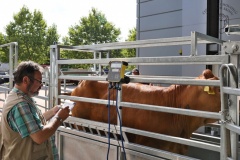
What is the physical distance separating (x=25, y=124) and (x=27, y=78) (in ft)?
1.56

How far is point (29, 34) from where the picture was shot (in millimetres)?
29688

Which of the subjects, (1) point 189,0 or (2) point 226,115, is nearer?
(2) point 226,115

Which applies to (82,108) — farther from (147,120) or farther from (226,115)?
(226,115)

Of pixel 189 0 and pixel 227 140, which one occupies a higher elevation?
pixel 189 0

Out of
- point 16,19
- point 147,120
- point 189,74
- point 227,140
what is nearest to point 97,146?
point 147,120

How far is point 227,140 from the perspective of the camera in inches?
89.4

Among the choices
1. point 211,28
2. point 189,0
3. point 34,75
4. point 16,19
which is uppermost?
point 16,19

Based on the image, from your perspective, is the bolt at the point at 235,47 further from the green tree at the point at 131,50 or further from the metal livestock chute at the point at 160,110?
the green tree at the point at 131,50

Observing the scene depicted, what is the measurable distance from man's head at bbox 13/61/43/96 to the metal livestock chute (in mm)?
691

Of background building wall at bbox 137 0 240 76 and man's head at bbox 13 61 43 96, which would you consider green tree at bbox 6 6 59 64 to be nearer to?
background building wall at bbox 137 0 240 76

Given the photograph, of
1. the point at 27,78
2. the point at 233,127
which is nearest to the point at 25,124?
the point at 27,78

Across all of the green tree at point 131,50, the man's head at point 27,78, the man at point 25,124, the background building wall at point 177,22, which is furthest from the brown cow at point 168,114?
the green tree at point 131,50

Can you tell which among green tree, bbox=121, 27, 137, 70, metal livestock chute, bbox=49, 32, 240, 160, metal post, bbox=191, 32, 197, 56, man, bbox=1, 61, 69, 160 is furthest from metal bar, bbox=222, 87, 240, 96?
green tree, bbox=121, 27, 137, 70

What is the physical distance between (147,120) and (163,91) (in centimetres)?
41
